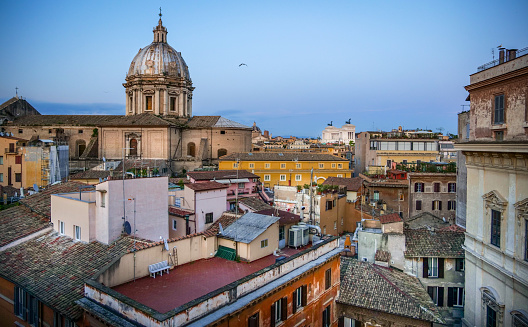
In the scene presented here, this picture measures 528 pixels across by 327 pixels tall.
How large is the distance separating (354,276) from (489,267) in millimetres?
4798

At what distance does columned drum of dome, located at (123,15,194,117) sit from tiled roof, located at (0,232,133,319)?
3942 cm

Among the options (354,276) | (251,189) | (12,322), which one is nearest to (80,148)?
(251,189)

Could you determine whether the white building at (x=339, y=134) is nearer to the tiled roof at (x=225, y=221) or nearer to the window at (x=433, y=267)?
the window at (x=433, y=267)

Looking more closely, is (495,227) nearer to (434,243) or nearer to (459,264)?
(459,264)

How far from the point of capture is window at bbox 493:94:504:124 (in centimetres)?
1266

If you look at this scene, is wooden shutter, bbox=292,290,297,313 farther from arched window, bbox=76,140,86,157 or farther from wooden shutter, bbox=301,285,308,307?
arched window, bbox=76,140,86,157

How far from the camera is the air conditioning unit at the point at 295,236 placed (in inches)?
576

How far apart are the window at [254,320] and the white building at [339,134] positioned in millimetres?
94982

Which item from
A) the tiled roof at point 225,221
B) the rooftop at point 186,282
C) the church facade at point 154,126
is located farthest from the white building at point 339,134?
the rooftop at point 186,282

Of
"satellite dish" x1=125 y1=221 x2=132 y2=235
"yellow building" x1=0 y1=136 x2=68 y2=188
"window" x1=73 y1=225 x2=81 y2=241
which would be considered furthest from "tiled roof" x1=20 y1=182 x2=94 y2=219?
"yellow building" x1=0 y1=136 x2=68 y2=188

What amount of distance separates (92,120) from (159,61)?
12.0m

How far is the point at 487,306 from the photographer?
43.1 feet

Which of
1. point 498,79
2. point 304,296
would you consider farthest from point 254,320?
point 498,79

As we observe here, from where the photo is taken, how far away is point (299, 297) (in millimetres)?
11820
